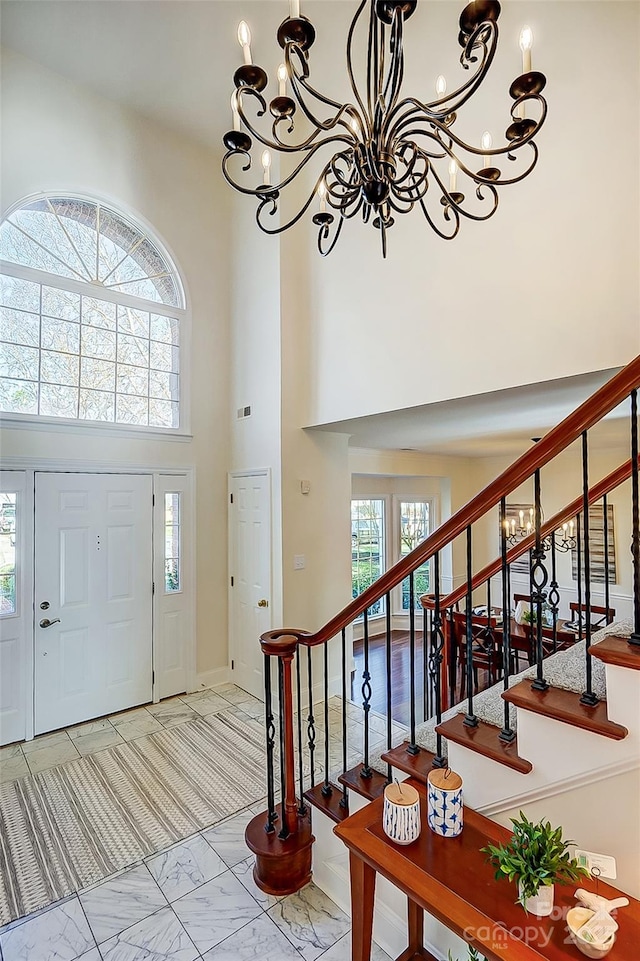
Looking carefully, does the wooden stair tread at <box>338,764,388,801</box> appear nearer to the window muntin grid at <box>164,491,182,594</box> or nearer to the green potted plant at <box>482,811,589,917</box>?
the green potted plant at <box>482,811,589,917</box>

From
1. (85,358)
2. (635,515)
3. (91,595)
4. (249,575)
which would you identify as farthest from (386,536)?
(635,515)

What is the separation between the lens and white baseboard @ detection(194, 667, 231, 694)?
4438mm

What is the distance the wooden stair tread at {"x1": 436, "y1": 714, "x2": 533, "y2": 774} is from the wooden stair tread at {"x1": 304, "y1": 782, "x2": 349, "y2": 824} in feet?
2.41

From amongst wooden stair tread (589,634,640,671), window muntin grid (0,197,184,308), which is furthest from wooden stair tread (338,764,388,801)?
window muntin grid (0,197,184,308)

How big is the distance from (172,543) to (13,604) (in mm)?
1342

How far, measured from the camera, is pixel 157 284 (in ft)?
14.6

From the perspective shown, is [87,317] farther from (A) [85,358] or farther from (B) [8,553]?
(B) [8,553]

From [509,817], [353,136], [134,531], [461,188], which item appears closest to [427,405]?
[461,188]

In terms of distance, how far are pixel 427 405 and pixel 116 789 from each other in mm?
3289

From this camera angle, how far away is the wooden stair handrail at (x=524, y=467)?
1373 millimetres

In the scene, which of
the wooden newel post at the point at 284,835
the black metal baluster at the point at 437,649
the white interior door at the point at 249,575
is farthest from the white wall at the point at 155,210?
the black metal baluster at the point at 437,649

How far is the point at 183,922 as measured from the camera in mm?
1996

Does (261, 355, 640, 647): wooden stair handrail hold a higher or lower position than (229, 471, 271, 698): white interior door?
higher

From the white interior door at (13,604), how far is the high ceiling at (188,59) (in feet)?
8.63
